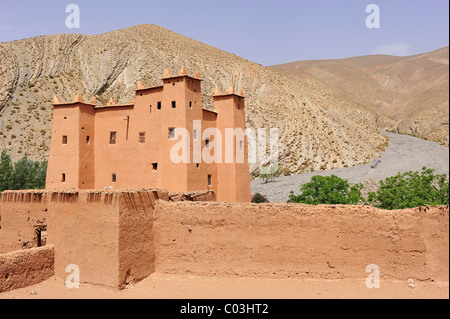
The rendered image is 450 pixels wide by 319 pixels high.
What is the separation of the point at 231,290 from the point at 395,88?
136719 millimetres

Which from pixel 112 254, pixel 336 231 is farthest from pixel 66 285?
pixel 336 231

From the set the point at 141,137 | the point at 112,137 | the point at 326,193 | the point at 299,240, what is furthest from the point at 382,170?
the point at 299,240

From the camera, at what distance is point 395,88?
446ft

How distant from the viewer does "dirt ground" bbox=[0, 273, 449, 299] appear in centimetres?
1098

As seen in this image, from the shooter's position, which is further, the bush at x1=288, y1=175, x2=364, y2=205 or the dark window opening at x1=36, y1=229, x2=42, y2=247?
the bush at x1=288, y1=175, x2=364, y2=205

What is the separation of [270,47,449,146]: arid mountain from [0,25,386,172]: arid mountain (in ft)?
46.7

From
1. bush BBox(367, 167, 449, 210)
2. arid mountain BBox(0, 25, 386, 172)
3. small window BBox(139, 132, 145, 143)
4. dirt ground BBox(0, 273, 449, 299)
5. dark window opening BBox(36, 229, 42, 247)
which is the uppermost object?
arid mountain BBox(0, 25, 386, 172)

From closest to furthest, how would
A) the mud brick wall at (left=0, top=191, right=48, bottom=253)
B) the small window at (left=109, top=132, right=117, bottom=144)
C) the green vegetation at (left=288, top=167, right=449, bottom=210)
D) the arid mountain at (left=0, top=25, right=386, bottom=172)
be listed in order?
the mud brick wall at (left=0, top=191, right=48, bottom=253) < the green vegetation at (left=288, top=167, right=449, bottom=210) < the small window at (left=109, top=132, right=117, bottom=144) < the arid mountain at (left=0, top=25, right=386, bottom=172)

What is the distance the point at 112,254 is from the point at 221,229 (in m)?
3.43

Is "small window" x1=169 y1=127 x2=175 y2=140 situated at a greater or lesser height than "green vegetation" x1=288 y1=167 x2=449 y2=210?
greater

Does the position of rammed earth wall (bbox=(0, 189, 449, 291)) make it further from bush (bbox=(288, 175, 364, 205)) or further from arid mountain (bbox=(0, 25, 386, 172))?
arid mountain (bbox=(0, 25, 386, 172))

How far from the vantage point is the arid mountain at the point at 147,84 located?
177 ft

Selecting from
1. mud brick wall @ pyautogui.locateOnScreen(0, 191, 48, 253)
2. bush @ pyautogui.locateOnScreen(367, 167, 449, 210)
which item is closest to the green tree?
mud brick wall @ pyautogui.locateOnScreen(0, 191, 48, 253)

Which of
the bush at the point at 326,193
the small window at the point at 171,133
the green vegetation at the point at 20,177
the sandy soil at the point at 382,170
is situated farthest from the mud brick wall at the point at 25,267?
the sandy soil at the point at 382,170
